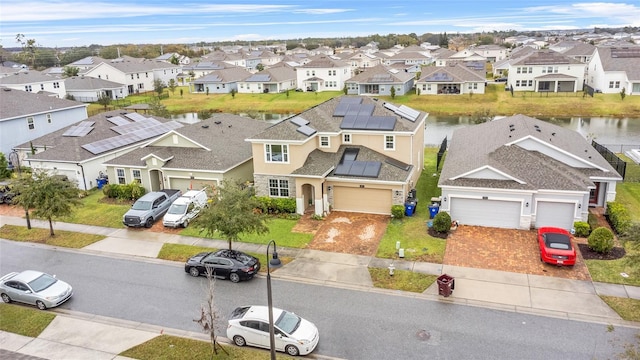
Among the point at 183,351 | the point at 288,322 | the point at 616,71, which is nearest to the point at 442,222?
the point at 288,322

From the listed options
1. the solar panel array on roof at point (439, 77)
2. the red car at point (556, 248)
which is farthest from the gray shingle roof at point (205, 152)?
the solar panel array on roof at point (439, 77)

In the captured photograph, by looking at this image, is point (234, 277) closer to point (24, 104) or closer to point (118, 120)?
point (118, 120)

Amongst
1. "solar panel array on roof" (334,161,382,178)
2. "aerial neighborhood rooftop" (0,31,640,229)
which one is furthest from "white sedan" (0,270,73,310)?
"solar panel array on roof" (334,161,382,178)

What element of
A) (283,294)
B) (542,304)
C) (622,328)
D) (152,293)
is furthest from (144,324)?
(622,328)

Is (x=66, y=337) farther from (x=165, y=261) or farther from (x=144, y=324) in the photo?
(x=165, y=261)

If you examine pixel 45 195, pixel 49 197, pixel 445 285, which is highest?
pixel 45 195

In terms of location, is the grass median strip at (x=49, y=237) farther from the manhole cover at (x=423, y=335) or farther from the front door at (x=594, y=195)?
the front door at (x=594, y=195)

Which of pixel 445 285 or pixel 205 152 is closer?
pixel 445 285

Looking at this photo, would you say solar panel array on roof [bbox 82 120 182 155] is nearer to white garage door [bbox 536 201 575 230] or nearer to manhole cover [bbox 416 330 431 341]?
manhole cover [bbox 416 330 431 341]
